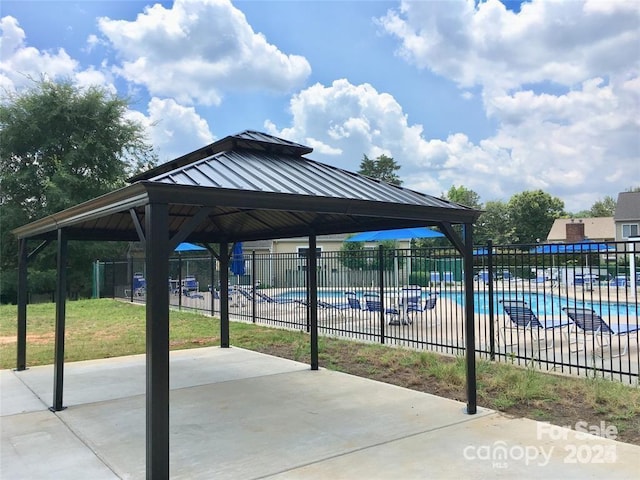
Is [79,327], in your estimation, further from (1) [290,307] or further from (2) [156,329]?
(2) [156,329]

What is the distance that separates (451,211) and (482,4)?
8.25 m

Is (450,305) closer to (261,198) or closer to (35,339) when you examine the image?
(261,198)

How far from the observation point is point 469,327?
18.2 feet

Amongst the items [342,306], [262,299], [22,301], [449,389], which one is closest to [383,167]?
[262,299]

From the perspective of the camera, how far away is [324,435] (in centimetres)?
484

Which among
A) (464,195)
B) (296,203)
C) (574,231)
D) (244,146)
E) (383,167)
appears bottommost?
(296,203)

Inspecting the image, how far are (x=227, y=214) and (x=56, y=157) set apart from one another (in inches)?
814

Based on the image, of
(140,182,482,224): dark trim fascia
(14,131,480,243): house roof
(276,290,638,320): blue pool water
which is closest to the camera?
(140,182,482,224): dark trim fascia

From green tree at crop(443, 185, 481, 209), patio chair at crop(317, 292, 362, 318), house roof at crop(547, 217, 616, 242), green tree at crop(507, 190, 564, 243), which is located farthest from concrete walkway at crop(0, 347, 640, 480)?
green tree at crop(443, 185, 481, 209)

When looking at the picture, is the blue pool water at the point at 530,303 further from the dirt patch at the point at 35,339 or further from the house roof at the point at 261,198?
the dirt patch at the point at 35,339

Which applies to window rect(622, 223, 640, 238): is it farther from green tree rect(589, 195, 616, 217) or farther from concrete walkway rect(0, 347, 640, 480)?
concrete walkway rect(0, 347, 640, 480)

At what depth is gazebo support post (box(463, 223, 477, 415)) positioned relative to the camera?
5.45 m

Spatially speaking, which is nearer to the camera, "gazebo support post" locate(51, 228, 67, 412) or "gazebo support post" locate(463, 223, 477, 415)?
"gazebo support post" locate(463, 223, 477, 415)

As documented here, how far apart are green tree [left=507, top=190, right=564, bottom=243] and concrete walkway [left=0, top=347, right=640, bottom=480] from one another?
185ft
